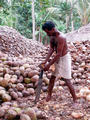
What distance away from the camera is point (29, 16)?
653 inches

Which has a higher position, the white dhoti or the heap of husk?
the white dhoti

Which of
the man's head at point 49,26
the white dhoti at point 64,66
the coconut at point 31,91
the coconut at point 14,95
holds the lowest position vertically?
the coconut at point 31,91

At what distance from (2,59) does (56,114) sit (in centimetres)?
218

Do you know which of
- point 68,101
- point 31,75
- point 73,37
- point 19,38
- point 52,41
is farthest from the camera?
point 73,37

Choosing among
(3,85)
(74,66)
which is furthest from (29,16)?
(3,85)

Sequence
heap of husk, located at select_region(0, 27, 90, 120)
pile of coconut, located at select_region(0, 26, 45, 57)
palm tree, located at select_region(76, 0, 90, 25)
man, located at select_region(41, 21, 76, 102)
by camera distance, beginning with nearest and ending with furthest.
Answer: heap of husk, located at select_region(0, 27, 90, 120)
man, located at select_region(41, 21, 76, 102)
pile of coconut, located at select_region(0, 26, 45, 57)
palm tree, located at select_region(76, 0, 90, 25)

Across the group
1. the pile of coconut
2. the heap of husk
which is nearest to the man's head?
the heap of husk

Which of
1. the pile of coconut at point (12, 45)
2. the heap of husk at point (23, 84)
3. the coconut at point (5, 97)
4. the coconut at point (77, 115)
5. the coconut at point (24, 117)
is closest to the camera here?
the coconut at point (24, 117)

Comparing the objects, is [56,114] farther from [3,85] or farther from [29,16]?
[29,16]

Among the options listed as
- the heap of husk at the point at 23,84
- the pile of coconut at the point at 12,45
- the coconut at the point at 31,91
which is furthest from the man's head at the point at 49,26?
the pile of coconut at the point at 12,45

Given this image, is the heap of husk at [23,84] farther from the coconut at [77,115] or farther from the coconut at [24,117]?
the coconut at [77,115]

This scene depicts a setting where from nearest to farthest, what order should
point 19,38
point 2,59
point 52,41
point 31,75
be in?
1. point 52,41
2. point 31,75
3. point 2,59
4. point 19,38

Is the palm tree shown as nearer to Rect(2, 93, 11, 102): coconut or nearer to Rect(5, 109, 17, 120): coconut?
Rect(2, 93, 11, 102): coconut

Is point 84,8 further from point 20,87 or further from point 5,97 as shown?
point 5,97
